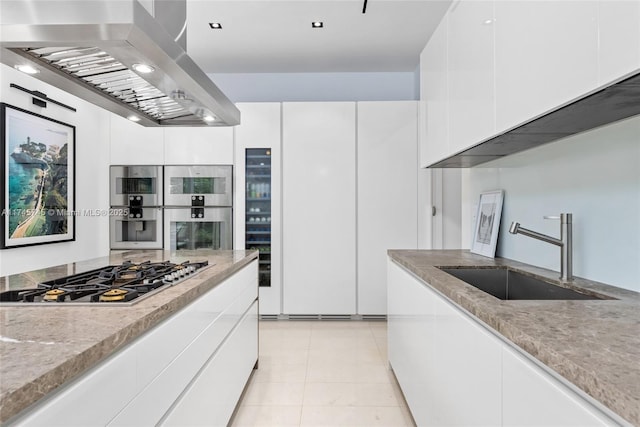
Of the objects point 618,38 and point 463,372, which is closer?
point 618,38

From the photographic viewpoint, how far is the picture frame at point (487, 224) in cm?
217

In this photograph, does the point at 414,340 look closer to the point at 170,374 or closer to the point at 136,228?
the point at 170,374

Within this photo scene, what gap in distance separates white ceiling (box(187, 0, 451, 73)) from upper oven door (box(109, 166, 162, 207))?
4.49ft

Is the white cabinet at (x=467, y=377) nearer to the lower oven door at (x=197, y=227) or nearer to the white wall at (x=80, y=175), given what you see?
the lower oven door at (x=197, y=227)

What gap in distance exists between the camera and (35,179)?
3012 millimetres

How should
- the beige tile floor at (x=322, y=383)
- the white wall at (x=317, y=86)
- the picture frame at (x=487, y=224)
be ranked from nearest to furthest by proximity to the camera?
1. the beige tile floor at (x=322, y=383)
2. the picture frame at (x=487, y=224)
3. the white wall at (x=317, y=86)

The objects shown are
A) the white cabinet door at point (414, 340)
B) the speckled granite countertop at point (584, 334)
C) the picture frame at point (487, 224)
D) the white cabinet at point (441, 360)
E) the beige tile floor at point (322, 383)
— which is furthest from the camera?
the picture frame at point (487, 224)

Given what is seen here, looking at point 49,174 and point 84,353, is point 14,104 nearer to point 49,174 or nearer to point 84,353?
point 49,174

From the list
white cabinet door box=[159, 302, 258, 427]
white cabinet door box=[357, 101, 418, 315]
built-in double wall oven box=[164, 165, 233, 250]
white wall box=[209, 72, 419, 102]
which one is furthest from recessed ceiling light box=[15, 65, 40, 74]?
white wall box=[209, 72, 419, 102]

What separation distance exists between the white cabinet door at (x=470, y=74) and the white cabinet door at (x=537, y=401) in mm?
963

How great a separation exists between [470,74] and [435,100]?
563 mm

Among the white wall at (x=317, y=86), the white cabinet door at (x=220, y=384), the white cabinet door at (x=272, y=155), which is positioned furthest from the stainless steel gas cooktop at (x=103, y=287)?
the white wall at (x=317, y=86)

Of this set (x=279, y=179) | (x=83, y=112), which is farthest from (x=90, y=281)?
(x=83, y=112)

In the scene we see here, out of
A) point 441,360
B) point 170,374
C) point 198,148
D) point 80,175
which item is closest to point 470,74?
point 441,360
